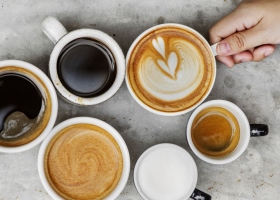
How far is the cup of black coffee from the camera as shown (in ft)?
3.80

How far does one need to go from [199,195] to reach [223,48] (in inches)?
17.2

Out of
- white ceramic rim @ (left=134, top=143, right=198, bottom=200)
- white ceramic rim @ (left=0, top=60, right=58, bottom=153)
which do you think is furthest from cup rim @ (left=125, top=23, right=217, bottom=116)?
white ceramic rim @ (left=0, top=60, right=58, bottom=153)

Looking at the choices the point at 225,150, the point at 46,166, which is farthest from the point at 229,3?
the point at 46,166

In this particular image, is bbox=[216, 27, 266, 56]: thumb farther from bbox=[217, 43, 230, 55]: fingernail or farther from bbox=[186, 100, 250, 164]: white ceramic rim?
bbox=[186, 100, 250, 164]: white ceramic rim

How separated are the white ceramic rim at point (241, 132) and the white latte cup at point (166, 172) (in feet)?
0.19

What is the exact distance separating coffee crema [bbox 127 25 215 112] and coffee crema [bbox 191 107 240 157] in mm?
90

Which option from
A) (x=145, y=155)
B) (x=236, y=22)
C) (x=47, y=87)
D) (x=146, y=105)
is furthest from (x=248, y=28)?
(x=47, y=87)

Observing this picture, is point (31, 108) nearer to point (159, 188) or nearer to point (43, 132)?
point (43, 132)

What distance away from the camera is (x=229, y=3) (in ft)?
4.41

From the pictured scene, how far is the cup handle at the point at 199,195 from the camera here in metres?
1.25

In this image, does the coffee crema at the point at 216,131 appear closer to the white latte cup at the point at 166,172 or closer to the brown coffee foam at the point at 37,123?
the white latte cup at the point at 166,172

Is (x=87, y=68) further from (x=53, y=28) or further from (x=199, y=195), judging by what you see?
(x=199, y=195)

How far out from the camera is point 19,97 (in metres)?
1.19

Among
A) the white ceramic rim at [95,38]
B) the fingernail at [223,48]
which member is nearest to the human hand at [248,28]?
the fingernail at [223,48]
